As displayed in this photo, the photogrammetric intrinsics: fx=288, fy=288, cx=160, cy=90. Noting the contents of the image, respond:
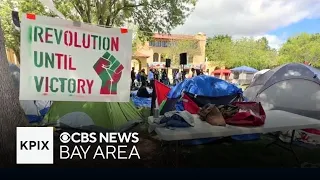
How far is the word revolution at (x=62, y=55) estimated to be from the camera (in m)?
2.23

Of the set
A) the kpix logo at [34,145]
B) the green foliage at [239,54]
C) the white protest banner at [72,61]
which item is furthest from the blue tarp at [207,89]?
the green foliage at [239,54]

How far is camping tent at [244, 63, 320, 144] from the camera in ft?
15.5

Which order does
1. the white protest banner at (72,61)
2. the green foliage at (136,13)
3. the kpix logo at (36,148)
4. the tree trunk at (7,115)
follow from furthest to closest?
1. the green foliage at (136,13)
2. the tree trunk at (7,115)
3. the kpix logo at (36,148)
4. the white protest banner at (72,61)

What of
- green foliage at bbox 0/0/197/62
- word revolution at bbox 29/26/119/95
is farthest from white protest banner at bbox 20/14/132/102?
green foliage at bbox 0/0/197/62

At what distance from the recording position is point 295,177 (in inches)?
104

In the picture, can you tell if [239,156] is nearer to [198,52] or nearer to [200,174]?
[200,174]

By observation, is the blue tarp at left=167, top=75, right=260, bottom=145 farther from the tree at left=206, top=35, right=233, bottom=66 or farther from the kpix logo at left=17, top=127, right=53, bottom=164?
the tree at left=206, top=35, right=233, bottom=66

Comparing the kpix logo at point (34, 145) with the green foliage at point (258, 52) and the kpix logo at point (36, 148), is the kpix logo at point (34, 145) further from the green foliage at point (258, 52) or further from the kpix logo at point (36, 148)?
the green foliage at point (258, 52)

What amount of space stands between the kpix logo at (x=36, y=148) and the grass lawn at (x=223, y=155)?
97cm

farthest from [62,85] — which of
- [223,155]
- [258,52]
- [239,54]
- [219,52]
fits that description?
[258,52]

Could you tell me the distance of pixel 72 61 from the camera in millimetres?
2324

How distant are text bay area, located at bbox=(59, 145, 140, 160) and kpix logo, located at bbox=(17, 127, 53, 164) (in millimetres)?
190

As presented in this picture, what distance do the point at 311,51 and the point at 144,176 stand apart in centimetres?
3180

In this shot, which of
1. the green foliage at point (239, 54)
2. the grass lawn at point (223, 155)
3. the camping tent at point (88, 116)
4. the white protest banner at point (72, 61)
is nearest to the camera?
the white protest banner at point (72, 61)
